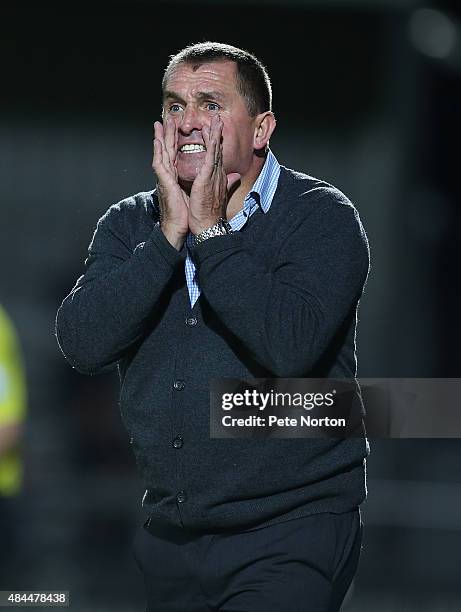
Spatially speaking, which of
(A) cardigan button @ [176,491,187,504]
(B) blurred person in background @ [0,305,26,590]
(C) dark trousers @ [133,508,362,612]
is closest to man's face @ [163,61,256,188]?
(A) cardigan button @ [176,491,187,504]

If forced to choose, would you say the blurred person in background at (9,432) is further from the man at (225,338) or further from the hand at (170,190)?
the hand at (170,190)

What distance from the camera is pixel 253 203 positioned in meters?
2.58

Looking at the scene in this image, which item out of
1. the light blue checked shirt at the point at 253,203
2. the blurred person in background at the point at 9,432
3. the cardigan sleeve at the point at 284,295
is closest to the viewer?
the cardigan sleeve at the point at 284,295

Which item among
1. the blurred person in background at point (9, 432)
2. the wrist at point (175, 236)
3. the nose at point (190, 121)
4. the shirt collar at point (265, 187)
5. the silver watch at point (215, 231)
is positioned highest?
the nose at point (190, 121)

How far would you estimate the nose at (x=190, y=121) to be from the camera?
2.48m

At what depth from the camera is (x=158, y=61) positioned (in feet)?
18.6

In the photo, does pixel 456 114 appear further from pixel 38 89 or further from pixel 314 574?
pixel 314 574

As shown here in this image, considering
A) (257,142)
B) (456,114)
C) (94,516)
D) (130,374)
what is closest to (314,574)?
(130,374)

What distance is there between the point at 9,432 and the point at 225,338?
7.18 ft

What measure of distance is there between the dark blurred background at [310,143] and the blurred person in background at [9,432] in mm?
247

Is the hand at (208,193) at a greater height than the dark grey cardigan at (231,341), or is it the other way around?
the hand at (208,193)

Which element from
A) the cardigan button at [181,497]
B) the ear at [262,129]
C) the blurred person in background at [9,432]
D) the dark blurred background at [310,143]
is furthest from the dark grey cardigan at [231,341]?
the dark blurred background at [310,143]

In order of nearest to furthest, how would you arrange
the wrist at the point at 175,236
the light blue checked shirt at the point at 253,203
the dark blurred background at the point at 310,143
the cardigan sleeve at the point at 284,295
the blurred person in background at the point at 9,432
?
the cardigan sleeve at the point at 284,295 → the wrist at the point at 175,236 → the light blue checked shirt at the point at 253,203 → the blurred person in background at the point at 9,432 → the dark blurred background at the point at 310,143

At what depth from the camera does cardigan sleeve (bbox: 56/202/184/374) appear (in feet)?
7.84
